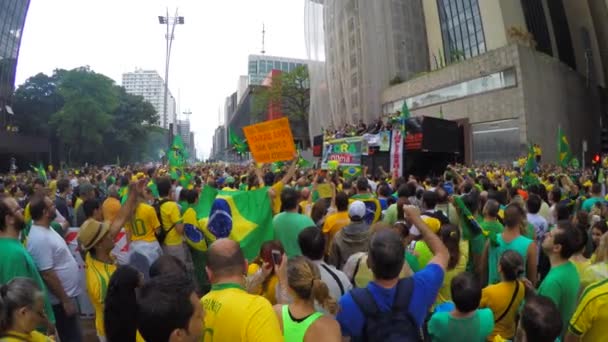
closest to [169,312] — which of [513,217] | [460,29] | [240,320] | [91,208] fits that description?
[240,320]

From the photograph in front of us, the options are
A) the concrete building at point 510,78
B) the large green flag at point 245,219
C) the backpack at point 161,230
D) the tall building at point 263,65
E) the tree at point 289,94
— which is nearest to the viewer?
the large green flag at point 245,219

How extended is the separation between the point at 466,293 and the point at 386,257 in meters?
0.76

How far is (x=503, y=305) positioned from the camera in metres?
3.64

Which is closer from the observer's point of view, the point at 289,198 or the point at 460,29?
the point at 289,198

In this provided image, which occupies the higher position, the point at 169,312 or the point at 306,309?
the point at 169,312

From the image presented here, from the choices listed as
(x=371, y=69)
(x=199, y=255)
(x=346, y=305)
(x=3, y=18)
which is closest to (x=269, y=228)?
(x=199, y=255)

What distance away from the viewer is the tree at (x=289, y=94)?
204 ft

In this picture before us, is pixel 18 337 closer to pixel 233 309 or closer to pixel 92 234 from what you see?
pixel 233 309

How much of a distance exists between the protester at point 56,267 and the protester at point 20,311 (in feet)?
5.99

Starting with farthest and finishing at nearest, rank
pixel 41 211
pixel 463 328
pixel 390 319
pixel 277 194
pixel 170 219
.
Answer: pixel 170 219
pixel 277 194
pixel 41 211
pixel 463 328
pixel 390 319

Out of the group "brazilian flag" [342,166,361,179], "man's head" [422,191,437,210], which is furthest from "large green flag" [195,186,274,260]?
"brazilian flag" [342,166,361,179]

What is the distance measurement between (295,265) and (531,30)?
4527cm

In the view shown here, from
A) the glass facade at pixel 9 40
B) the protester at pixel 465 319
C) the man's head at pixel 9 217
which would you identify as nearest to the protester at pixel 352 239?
the protester at pixel 465 319

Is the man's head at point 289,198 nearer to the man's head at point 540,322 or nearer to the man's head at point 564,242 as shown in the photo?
the man's head at point 564,242
